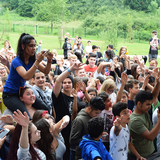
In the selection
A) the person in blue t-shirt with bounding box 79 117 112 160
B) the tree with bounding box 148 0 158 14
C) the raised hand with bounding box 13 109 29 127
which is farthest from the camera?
the tree with bounding box 148 0 158 14

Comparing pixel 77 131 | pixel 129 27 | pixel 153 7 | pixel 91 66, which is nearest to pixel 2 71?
pixel 91 66

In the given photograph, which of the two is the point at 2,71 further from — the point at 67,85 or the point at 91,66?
the point at 91,66

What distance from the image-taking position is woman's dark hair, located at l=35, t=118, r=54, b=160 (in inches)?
103

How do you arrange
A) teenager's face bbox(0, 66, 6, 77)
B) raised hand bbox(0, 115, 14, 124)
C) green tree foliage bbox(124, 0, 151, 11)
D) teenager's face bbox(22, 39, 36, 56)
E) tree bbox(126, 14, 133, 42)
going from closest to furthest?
raised hand bbox(0, 115, 14, 124) < teenager's face bbox(22, 39, 36, 56) < teenager's face bbox(0, 66, 6, 77) < tree bbox(126, 14, 133, 42) < green tree foliage bbox(124, 0, 151, 11)

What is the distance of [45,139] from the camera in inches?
103

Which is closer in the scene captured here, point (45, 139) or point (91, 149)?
point (91, 149)

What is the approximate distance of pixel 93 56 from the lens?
641 centimetres

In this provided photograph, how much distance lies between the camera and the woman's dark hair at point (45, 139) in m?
2.60

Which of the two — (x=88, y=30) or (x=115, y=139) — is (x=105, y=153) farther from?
(x=88, y=30)

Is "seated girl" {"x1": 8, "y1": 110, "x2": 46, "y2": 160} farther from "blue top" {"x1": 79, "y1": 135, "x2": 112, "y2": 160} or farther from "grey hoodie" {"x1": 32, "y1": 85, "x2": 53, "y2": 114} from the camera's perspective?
"grey hoodie" {"x1": 32, "y1": 85, "x2": 53, "y2": 114}

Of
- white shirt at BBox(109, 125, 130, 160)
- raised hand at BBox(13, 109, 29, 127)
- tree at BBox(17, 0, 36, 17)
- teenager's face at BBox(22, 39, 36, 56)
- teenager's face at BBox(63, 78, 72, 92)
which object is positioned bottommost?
white shirt at BBox(109, 125, 130, 160)

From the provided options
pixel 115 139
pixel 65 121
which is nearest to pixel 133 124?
pixel 115 139

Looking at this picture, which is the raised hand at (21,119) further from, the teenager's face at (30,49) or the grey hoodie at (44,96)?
the grey hoodie at (44,96)

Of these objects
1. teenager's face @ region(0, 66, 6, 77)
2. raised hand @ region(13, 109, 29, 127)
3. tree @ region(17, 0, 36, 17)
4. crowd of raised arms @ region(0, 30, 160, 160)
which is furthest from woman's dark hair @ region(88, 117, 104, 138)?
tree @ region(17, 0, 36, 17)
